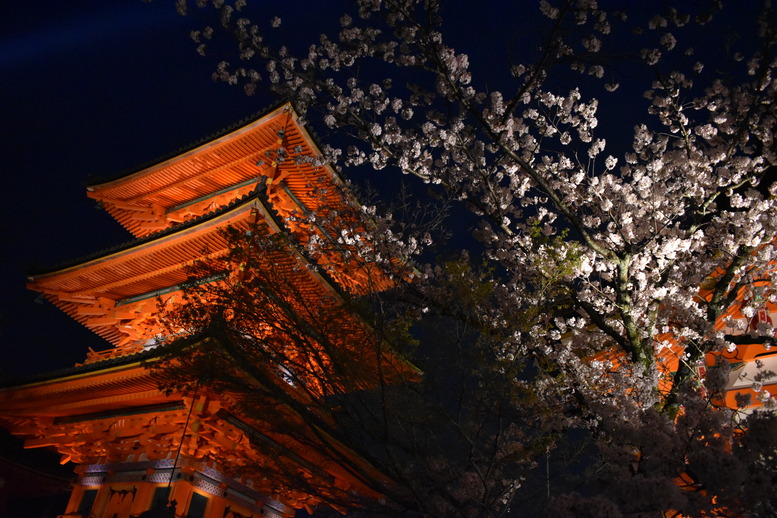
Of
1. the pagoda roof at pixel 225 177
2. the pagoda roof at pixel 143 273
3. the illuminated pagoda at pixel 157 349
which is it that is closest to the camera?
the illuminated pagoda at pixel 157 349

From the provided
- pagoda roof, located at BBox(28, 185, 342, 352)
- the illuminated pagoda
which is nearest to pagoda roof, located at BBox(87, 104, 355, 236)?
the illuminated pagoda

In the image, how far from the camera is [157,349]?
341 inches

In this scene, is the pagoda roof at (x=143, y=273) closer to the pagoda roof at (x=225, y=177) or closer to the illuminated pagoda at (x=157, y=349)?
the illuminated pagoda at (x=157, y=349)

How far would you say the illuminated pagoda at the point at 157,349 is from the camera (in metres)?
9.15

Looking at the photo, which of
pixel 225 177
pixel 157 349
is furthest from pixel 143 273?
pixel 157 349

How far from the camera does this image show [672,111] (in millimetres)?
7680

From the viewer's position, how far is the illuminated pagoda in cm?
915

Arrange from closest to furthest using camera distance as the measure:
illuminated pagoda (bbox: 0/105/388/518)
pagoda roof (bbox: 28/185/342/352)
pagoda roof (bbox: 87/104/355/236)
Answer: illuminated pagoda (bbox: 0/105/388/518)
pagoda roof (bbox: 28/185/342/352)
pagoda roof (bbox: 87/104/355/236)

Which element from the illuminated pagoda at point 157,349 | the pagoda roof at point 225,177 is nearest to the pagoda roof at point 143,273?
the illuminated pagoda at point 157,349

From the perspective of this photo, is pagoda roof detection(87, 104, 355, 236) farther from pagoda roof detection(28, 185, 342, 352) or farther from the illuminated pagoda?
pagoda roof detection(28, 185, 342, 352)

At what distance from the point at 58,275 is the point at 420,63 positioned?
9.33 meters

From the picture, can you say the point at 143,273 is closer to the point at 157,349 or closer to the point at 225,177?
the point at 225,177

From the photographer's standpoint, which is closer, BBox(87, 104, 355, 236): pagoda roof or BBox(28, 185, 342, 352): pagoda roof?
BBox(28, 185, 342, 352): pagoda roof

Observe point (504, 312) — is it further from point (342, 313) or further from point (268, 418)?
point (268, 418)
